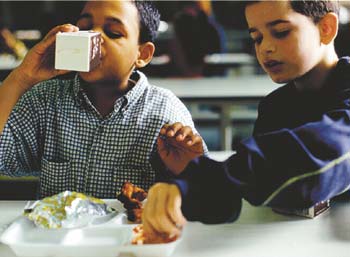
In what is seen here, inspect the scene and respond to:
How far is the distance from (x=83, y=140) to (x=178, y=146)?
1.02ft

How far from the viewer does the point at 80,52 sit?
1156 millimetres

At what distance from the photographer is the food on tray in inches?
44.3

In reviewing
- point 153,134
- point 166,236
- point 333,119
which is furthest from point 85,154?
point 333,119

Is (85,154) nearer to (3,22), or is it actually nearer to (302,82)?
(302,82)

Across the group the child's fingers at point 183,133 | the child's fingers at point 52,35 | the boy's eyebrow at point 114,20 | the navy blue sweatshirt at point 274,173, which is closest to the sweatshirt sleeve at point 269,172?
the navy blue sweatshirt at point 274,173

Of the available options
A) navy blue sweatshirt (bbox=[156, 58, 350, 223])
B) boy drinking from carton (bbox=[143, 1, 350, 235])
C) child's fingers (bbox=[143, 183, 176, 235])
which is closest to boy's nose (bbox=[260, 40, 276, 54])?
boy drinking from carton (bbox=[143, 1, 350, 235])

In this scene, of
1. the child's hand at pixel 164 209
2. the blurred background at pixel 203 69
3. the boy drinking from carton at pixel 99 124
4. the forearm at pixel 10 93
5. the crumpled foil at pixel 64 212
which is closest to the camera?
the child's hand at pixel 164 209

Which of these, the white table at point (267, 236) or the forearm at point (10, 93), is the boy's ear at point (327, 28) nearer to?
the white table at point (267, 236)

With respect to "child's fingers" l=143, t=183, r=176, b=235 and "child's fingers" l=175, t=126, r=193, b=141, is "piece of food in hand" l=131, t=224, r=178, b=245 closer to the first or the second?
"child's fingers" l=143, t=183, r=176, b=235

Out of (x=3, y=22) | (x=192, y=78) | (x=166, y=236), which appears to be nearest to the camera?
(x=166, y=236)

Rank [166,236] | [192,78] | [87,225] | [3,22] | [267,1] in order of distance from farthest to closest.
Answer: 1. [3,22]
2. [192,78]
3. [267,1]
4. [87,225]
5. [166,236]

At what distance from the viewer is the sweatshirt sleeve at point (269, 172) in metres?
0.97

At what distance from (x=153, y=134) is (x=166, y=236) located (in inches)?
22.9

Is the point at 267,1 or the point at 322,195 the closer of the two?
the point at 322,195
